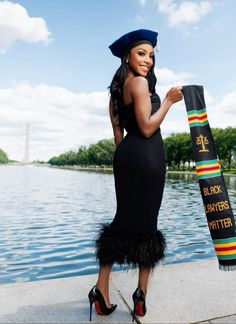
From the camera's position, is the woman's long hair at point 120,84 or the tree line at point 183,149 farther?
the tree line at point 183,149

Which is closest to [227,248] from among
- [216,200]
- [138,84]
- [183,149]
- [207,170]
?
[216,200]

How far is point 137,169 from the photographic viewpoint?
2.81 meters

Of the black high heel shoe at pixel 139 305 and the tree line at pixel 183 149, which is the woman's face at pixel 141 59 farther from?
the tree line at pixel 183 149

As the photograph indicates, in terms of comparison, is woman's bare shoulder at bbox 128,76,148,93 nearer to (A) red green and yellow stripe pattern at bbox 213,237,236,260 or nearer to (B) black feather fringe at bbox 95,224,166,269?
Answer: (B) black feather fringe at bbox 95,224,166,269

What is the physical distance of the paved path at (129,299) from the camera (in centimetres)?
287

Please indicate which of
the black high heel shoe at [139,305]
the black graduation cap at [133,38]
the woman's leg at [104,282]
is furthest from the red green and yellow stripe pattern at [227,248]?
the black graduation cap at [133,38]

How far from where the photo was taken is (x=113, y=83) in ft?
9.99

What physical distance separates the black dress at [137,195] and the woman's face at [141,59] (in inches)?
9.5

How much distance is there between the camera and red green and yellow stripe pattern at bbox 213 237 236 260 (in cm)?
277

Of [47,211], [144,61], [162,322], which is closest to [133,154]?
[144,61]

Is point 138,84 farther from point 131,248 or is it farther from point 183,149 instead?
point 183,149

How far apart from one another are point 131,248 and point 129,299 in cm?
66

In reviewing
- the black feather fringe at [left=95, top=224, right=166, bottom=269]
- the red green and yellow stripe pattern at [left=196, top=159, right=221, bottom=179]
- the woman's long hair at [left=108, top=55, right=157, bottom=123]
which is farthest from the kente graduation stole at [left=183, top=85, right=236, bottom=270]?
the woman's long hair at [left=108, top=55, right=157, bottom=123]

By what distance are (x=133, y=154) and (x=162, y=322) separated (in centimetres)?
135
